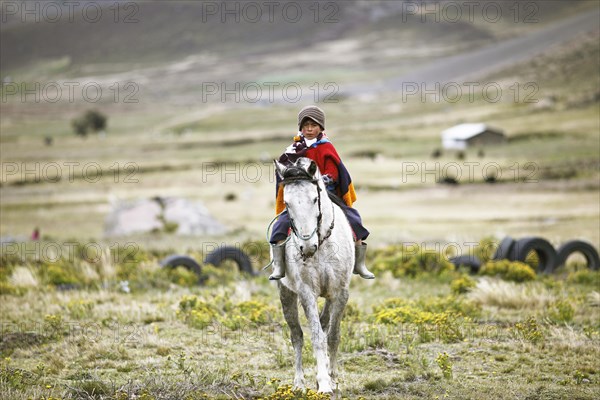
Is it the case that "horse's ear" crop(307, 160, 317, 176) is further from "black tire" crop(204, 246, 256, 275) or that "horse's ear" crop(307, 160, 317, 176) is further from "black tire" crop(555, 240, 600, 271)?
"black tire" crop(555, 240, 600, 271)

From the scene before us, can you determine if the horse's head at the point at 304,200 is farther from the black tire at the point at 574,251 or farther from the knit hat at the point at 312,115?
the black tire at the point at 574,251

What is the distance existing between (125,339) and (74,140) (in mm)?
119771

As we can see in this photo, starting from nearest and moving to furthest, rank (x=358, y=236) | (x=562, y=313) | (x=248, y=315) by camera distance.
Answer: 1. (x=358, y=236)
2. (x=562, y=313)
3. (x=248, y=315)

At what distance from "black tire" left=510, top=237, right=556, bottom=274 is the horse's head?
14.0m

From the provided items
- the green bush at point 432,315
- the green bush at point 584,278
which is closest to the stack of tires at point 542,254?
the green bush at point 584,278

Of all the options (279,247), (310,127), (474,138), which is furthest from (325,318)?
(474,138)

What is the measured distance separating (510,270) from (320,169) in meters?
12.1

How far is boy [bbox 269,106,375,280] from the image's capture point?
980cm

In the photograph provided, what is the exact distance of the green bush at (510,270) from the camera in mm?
20438

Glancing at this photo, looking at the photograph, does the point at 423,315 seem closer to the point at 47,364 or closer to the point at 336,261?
the point at 336,261

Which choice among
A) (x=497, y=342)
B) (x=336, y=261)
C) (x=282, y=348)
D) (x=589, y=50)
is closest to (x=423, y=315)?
(x=497, y=342)

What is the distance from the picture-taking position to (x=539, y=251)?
22.0 metres

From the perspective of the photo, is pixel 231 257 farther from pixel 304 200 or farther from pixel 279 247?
pixel 304 200

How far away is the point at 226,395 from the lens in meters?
9.52
